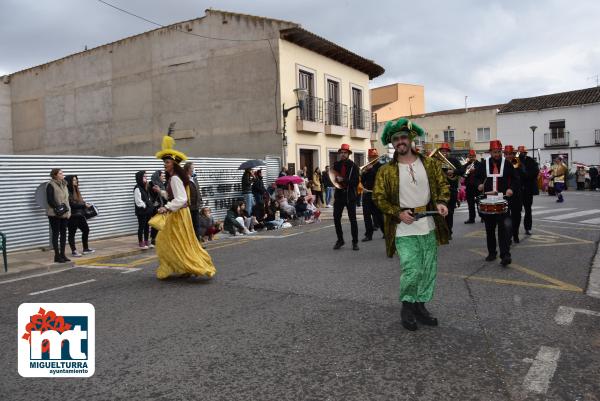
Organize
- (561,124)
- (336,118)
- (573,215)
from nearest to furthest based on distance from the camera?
(573,215)
(336,118)
(561,124)

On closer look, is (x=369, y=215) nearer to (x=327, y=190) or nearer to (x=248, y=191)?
(x=248, y=191)

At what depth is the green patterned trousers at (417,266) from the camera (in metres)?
4.30

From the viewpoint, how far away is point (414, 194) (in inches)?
174

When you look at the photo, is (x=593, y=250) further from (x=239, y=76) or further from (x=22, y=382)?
(x=239, y=76)

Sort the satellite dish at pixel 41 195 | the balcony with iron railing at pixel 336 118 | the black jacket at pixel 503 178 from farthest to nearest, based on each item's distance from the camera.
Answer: the balcony with iron railing at pixel 336 118, the satellite dish at pixel 41 195, the black jacket at pixel 503 178

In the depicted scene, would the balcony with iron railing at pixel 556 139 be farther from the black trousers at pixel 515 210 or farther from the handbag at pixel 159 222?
the handbag at pixel 159 222

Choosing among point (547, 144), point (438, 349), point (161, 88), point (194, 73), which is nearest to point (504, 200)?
point (438, 349)

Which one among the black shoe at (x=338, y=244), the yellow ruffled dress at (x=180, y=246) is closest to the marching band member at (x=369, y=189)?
the black shoe at (x=338, y=244)

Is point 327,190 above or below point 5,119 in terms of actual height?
below

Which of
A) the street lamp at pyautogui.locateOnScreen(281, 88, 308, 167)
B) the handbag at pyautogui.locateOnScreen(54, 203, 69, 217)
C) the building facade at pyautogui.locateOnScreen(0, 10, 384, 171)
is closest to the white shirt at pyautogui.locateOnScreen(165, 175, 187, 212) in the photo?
the handbag at pyautogui.locateOnScreen(54, 203, 69, 217)

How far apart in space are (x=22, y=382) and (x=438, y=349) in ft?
9.95

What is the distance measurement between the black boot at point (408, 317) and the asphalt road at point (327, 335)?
79 millimetres

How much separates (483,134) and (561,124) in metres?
7.36

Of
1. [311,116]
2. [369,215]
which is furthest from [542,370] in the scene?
[311,116]
